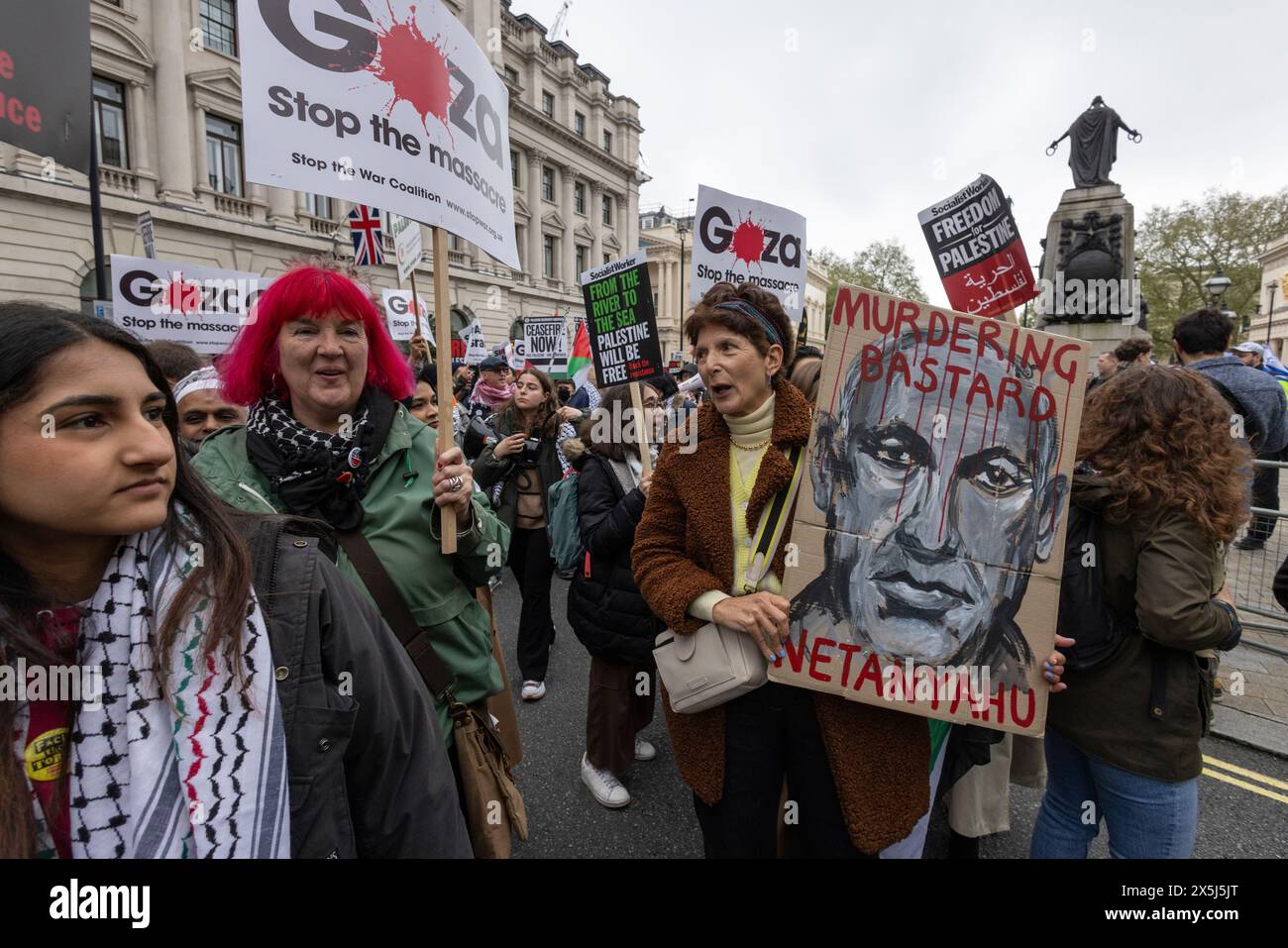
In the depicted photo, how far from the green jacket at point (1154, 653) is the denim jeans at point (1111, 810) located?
62mm

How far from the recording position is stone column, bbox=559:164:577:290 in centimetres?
3806

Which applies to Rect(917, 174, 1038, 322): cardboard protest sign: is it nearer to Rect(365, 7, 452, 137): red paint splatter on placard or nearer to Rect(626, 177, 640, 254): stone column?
Rect(365, 7, 452, 137): red paint splatter on placard

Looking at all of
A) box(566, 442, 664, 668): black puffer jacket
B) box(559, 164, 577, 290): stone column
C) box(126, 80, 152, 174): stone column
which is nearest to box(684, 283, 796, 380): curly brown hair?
box(566, 442, 664, 668): black puffer jacket

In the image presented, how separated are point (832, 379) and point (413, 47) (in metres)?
1.78

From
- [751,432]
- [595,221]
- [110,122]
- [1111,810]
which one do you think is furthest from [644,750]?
[595,221]

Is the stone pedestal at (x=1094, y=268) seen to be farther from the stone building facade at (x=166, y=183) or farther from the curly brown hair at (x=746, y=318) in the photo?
the curly brown hair at (x=746, y=318)

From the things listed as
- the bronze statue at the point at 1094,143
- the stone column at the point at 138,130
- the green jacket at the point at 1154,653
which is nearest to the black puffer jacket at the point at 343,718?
the green jacket at the point at 1154,653

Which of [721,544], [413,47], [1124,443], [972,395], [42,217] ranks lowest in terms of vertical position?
[721,544]

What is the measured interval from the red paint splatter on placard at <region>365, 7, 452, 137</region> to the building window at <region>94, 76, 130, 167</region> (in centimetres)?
2180

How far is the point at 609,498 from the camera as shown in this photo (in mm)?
3145

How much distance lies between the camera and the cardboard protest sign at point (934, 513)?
64.0 inches

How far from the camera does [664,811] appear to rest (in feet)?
10.2
